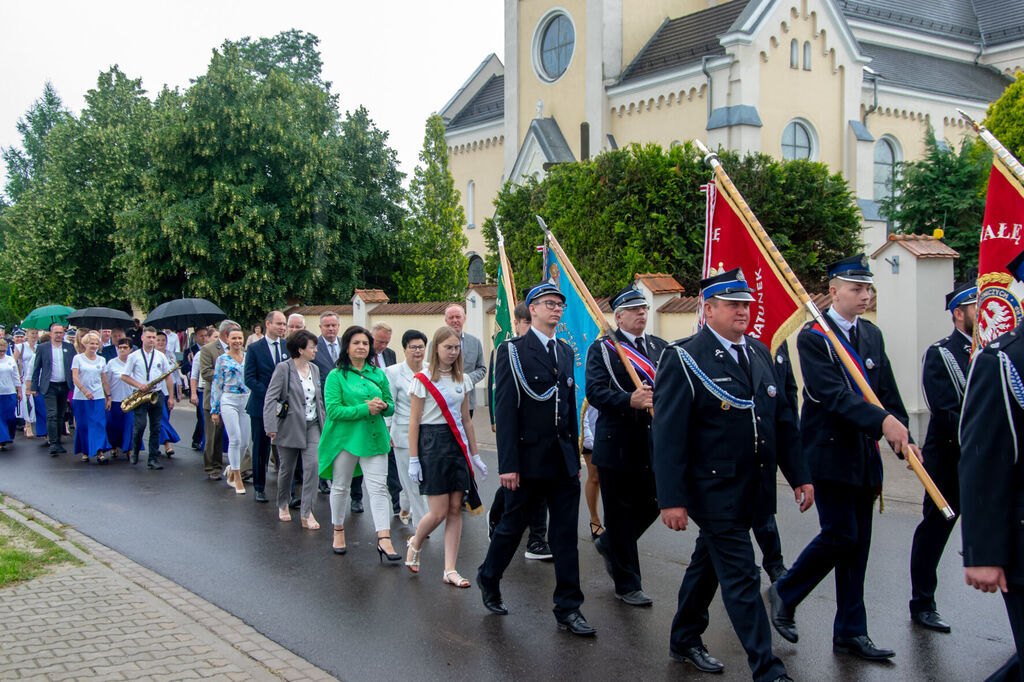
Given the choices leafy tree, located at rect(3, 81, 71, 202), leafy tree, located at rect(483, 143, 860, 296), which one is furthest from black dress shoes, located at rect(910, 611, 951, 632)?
leafy tree, located at rect(3, 81, 71, 202)

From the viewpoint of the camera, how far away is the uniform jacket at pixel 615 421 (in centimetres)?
630

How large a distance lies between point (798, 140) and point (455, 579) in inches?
995

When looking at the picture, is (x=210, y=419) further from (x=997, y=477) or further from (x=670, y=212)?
(x=997, y=477)

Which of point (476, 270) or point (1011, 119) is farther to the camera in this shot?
point (476, 270)

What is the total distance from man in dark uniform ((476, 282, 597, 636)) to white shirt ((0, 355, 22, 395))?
12.0 metres

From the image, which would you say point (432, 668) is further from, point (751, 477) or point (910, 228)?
point (910, 228)

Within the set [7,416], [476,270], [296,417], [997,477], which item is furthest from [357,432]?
[476,270]

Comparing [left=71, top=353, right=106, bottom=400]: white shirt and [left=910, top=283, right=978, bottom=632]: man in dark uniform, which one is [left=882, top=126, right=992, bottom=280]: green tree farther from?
[left=71, top=353, right=106, bottom=400]: white shirt

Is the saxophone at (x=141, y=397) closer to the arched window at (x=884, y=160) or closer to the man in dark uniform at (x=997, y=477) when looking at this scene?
the man in dark uniform at (x=997, y=477)

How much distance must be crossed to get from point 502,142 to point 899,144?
1531 centimetres

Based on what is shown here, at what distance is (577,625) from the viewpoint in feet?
18.6

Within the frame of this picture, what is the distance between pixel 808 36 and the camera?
94.1ft

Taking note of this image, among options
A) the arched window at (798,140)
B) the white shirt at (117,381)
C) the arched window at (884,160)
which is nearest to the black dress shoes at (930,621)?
the white shirt at (117,381)

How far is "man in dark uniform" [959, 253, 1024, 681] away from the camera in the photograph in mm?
3205
